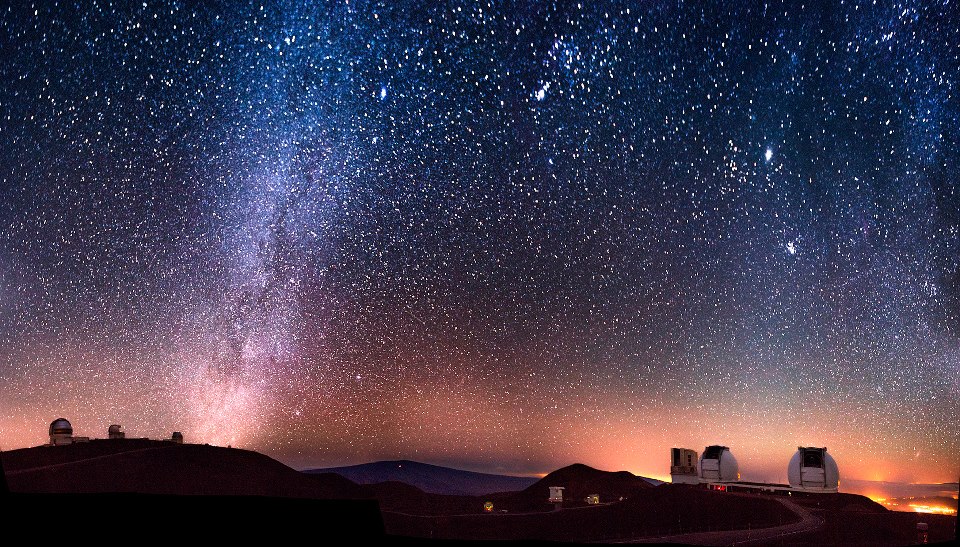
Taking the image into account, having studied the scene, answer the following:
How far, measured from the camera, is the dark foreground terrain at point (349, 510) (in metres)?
10.1

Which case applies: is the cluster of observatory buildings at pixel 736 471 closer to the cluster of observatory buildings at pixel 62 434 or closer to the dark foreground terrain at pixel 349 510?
the dark foreground terrain at pixel 349 510

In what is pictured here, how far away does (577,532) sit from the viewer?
57.3 meters

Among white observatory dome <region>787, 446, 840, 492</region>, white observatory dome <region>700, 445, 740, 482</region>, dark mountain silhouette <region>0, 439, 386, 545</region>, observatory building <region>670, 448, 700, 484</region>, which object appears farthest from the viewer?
observatory building <region>670, 448, 700, 484</region>

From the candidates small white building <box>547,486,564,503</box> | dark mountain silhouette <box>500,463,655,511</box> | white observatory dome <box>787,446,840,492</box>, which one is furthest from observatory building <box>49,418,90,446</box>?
white observatory dome <box>787,446,840,492</box>

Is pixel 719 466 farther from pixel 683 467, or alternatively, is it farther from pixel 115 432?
pixel 115 432

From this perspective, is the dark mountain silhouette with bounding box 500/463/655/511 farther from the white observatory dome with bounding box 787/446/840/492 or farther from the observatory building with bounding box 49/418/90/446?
the observatory building with bounding box 49/418/90/446

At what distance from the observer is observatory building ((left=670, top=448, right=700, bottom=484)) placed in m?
77.6

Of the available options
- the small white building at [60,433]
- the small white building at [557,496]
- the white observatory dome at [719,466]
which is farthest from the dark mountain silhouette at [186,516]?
the small white building at [60,433]

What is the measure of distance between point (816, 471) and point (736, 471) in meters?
10.8

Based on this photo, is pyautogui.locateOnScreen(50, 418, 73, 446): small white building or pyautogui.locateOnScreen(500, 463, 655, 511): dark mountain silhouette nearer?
pyautogui.locateOnScreen(50, 418, 73, 446): small white building

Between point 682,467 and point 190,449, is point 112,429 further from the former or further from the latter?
point 682,467

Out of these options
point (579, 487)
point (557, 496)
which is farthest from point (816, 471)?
point (579, 487)

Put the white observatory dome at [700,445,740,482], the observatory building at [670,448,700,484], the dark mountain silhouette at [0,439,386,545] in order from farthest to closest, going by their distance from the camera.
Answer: the observatory building at [670,448,700,484]
the white observatory dome at [700,445,740,482]
the dark mountain silhouette at [0,439,386,545]

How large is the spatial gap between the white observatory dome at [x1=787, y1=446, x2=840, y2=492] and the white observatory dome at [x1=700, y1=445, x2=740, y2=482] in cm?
765
